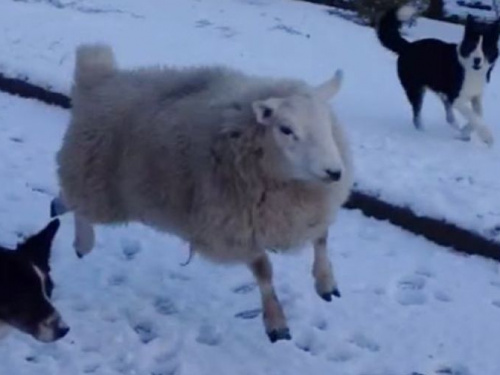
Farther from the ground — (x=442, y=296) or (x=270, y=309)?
(x=270, y=309)

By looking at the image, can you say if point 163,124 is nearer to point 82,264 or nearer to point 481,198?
point 82,264

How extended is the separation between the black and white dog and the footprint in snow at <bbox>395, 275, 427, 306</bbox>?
2.07m

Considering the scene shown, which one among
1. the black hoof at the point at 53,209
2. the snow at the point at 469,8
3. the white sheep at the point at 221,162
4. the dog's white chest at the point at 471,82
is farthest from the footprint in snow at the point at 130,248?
the snow at the point at 469,8

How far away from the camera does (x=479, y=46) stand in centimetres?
755

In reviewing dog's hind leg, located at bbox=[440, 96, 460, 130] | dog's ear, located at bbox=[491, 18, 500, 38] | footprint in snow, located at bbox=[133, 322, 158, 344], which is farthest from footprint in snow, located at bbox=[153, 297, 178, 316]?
dog's ear, located at bbox=[491, 18, 500, 38]

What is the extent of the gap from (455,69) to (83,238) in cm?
318

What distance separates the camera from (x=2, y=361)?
15.6ft

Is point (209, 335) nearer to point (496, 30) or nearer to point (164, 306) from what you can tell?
point (164, 306)

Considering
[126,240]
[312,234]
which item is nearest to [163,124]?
[312,234]

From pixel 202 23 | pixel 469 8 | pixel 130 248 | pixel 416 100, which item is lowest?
pixel 469 8

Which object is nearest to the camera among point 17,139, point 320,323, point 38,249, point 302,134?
point 38,249

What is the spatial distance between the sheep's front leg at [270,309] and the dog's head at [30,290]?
96 cm

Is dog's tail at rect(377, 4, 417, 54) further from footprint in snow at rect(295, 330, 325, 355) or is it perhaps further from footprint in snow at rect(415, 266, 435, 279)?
footprint in snow at rect(295, 330, 325, 355)

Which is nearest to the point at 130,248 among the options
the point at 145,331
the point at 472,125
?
the point at 145,331
